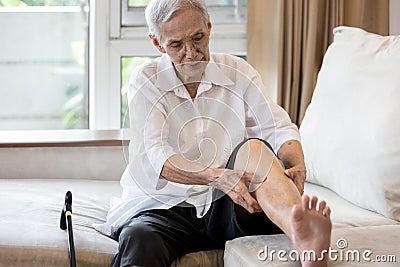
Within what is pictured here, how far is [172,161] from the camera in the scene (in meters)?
1.71

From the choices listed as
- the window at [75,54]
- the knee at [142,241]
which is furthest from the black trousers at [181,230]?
the window at [75,54]

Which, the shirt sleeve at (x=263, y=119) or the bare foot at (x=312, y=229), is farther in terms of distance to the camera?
the shirt sleeve at (x=263, y=119)

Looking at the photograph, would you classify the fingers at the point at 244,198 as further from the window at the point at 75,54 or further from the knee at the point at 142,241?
the window at the point at 75,54

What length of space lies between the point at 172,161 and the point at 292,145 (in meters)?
0.32

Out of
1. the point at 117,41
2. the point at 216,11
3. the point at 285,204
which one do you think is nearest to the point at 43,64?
the point at 117,41

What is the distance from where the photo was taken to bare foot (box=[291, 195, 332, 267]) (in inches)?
56.0

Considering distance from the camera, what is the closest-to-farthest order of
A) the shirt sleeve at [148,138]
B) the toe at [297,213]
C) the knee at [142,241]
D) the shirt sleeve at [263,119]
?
1. the toe at [297,213]
2. the knee at [142,241]
3. the shirt sleeve at [148,138]
4. the shirt sleeve at [263,119]

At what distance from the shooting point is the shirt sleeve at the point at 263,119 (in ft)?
6.17

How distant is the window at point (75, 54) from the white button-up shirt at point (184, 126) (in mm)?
1307

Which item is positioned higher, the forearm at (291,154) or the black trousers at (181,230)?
the forearm at (291,154)

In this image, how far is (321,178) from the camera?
2.21 metres

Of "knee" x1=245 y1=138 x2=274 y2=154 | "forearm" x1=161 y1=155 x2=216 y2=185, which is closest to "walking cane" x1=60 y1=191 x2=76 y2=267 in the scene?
"forearm" x1=161 y1=155 x2=216 y2=185

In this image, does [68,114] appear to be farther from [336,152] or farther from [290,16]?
[336,152]

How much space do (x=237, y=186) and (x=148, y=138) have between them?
0.28m
